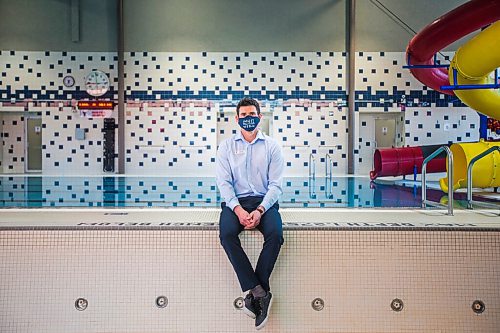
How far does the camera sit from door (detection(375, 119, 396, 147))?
14031 millimetres

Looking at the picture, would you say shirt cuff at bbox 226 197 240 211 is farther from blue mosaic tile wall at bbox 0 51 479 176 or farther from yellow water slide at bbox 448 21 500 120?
blue mosaic tile wall at bbox 0 51 479 176

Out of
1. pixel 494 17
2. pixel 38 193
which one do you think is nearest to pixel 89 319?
pixel 38 193

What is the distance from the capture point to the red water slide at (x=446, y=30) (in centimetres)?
719

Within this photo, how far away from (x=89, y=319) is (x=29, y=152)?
11835 millimetres

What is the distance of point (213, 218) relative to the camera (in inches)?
163

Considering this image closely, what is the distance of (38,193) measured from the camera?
8.30 m

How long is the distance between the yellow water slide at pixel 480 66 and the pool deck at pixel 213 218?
2370mm

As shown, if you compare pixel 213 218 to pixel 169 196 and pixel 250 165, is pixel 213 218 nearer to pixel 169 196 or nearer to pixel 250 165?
pixel 250 165

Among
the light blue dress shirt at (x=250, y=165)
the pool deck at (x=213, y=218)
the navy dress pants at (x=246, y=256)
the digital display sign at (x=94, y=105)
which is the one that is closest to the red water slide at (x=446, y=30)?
the pool deck at (x=213, y=218)

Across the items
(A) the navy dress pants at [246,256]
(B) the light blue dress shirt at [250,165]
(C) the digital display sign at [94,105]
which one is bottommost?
(A) the navy dress pants at [246,256]

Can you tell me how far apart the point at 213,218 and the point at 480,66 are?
424cm

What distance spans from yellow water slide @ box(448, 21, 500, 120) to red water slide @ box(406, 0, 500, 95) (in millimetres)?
952

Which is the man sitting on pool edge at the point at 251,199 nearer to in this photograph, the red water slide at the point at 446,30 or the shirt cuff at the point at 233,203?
the shirt cuff at the point at 233,203

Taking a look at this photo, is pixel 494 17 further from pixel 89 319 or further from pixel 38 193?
pixel 38 193
